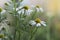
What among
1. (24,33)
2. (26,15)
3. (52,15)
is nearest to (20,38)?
(24,33)

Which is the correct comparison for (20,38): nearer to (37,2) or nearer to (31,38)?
(31,38)

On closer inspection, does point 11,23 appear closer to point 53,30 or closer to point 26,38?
point 26,38

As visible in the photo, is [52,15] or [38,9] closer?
[38,9]

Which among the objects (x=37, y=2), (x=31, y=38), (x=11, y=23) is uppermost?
(x=37, y=2)

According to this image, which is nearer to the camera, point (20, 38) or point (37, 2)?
point (20, 38)

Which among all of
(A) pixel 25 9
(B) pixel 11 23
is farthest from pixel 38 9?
(B) pixel 11 23

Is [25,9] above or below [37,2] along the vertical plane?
below

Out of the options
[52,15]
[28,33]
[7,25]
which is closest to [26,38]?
[28,33]

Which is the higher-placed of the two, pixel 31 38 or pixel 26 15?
pixel 26 15
